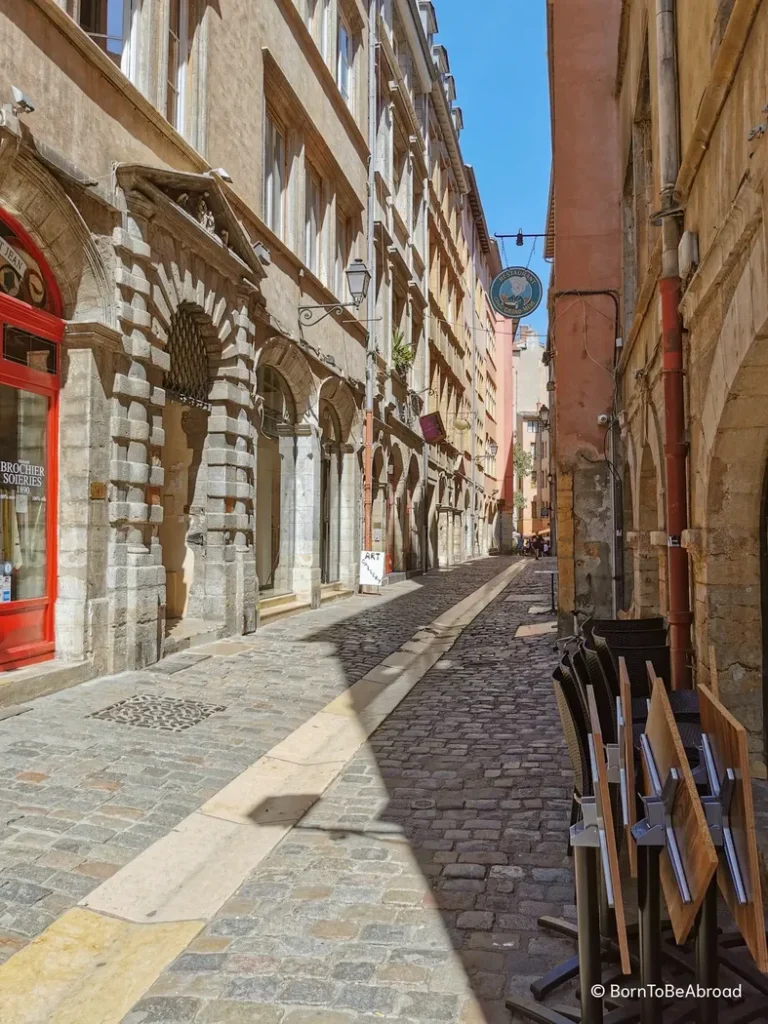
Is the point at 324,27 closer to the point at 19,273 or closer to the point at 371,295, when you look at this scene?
the point at 371,295

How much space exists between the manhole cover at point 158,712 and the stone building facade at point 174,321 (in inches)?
29.0

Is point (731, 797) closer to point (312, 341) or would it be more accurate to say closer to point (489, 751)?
point (489, 751)

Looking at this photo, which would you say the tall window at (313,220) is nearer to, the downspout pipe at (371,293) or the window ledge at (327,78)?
the window ledge at (327,78)

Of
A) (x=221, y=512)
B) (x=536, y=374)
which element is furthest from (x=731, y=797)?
(x=536, y=374)

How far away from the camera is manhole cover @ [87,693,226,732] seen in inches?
243

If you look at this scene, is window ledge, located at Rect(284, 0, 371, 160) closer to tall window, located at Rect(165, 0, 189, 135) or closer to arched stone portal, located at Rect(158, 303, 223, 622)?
tall window, located at Rect(165, 0, 189, 135)

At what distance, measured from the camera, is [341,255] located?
16953 millimetres

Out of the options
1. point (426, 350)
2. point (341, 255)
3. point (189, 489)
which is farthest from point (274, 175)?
point (426, 350)

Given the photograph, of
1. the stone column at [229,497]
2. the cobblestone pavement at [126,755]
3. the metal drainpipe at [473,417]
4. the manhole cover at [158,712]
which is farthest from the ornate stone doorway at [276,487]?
the metal drainpipe at [473,417]

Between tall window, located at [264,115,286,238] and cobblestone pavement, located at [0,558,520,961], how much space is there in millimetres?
6772

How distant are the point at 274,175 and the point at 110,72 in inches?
222

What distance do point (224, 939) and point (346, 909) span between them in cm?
49

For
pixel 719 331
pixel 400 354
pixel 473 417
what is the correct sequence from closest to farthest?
pixel 719 331
pixel 400 354
pixel 473 417

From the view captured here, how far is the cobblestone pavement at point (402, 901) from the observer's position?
2709 millimetres
